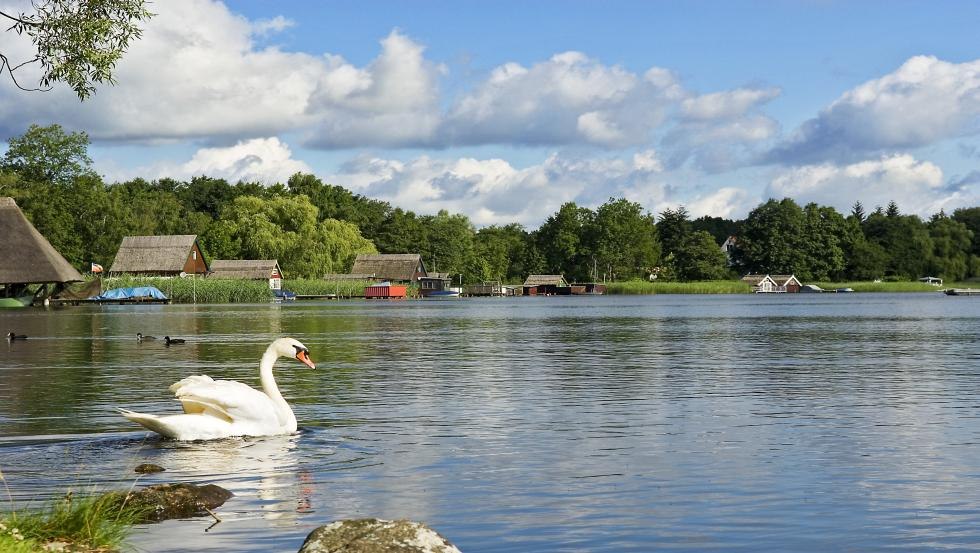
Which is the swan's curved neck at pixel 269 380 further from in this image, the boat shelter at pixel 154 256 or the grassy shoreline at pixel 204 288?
the boat shelter at pixel 154 256

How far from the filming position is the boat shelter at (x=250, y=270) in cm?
15638

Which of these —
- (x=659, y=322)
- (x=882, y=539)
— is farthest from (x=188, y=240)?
(x=882, y=539)

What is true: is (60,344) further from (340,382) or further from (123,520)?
(123,520)

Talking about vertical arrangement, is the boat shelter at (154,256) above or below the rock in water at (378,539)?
above

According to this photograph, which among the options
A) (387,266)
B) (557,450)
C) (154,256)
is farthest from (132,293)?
(557,450)

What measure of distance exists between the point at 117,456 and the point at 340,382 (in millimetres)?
13550

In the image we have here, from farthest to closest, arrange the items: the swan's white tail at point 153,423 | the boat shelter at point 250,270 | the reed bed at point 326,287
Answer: the reed bed at point 326,287 → the boat shelter at point 250,270 → the swan's white tail at point 153,423

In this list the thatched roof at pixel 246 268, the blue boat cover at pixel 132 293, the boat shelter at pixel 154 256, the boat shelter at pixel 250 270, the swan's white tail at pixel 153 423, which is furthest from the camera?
the thatched roof at pixel 246 268

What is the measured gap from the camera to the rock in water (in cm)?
914

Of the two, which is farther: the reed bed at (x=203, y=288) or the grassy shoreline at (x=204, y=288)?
the reed bed at (x=203, y=288)

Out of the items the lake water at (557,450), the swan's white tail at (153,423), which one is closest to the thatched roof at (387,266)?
the lake water at (557,450)

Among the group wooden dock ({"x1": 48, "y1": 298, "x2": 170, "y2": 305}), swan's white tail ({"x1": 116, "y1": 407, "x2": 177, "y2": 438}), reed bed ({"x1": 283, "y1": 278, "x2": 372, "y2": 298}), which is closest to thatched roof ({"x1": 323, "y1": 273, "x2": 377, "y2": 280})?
reed bed ({"x1": 283, "y1": 278, "x2": 372, "y2": 298})

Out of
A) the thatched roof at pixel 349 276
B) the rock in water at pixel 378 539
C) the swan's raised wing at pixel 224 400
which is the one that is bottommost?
the rock in water at pixel 378 539

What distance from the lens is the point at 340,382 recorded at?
3122 centimetres
